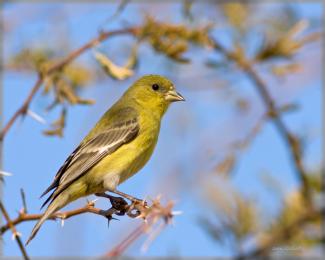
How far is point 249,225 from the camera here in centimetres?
454

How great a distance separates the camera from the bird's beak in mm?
5333

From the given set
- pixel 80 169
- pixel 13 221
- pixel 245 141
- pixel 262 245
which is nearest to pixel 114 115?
pixel 80 169

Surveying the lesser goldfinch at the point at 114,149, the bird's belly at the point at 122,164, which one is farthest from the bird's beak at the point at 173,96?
the bird's belly at the point at 122,164

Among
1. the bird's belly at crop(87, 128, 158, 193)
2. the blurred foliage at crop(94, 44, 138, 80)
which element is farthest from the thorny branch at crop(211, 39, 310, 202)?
the bird's belly at crop(87, 128, 158, 193)

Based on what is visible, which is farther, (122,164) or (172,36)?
(122,164)

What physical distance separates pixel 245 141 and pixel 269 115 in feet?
1.05

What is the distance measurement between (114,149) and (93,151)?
7.4 inches

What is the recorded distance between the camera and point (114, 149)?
482 centimetres

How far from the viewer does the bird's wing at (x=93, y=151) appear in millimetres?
4488

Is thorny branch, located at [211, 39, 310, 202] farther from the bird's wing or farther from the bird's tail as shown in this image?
the bird's tail

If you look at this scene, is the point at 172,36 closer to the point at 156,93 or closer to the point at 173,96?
the point at 173,96

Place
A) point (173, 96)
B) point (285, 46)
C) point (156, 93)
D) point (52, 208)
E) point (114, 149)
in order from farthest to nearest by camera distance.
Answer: point (156, 93) → point (173, 96) → point (114, 149) → point (285, 46) → point (52, 208)

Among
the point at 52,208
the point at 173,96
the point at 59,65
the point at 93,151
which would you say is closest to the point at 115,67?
the point at 59,65

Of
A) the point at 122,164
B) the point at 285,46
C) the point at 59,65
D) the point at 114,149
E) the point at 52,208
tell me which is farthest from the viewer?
the point at 114,149
